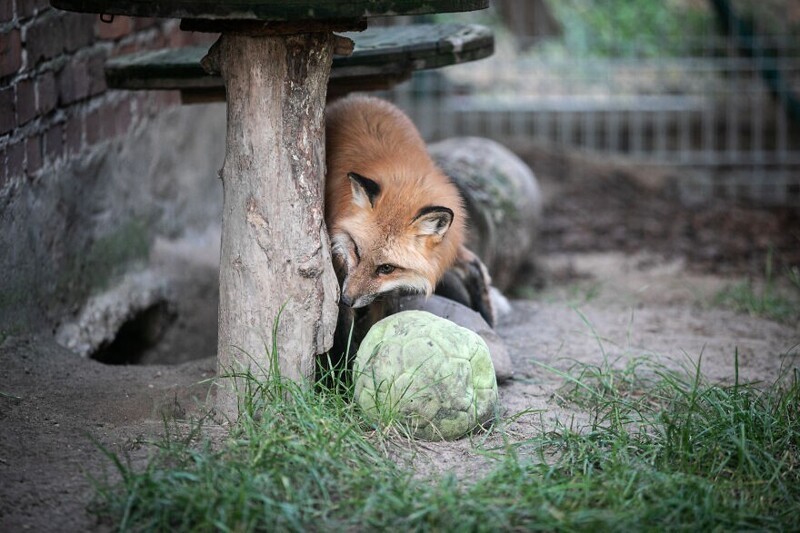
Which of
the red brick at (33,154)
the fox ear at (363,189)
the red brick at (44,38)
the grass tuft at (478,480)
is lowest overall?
the grass tuft at (478,480)

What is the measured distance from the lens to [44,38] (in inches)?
173

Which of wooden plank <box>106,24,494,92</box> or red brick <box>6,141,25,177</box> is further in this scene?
wooden plank <box>106,24,494,92</box>

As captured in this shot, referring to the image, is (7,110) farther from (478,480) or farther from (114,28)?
(478,480)

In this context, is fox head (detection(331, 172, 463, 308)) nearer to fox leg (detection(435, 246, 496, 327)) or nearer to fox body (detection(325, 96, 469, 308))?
fox body (detection(325, 96, 469, 308))

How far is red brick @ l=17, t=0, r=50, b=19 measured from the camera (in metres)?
4.14

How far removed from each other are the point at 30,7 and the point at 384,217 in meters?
1.90

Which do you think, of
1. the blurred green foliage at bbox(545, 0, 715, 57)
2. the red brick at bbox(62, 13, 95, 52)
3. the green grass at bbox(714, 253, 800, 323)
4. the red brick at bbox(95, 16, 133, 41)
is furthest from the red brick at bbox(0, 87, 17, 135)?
the blurred green foliage at bbox(545, 0, 715, 57)

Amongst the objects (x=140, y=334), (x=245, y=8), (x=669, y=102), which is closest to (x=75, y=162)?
(x=140, y=334)

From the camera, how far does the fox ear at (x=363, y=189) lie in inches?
157

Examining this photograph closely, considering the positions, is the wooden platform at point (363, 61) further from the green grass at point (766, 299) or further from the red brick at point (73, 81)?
the green grass at point (766, 299)

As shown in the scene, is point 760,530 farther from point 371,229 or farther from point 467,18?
point 467,18

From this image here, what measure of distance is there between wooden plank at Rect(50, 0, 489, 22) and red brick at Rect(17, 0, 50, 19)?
1136 mm

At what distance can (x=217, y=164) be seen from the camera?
7148 mm

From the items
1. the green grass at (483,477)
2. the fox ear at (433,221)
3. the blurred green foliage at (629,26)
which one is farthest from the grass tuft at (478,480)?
the blurred green foliage at (629,26)
